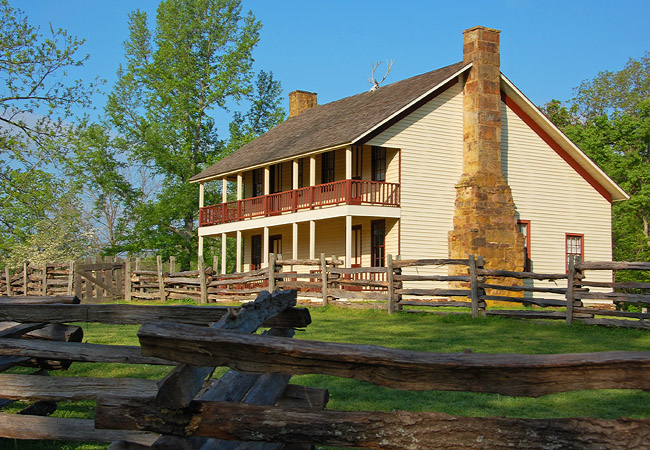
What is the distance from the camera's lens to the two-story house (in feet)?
79.4

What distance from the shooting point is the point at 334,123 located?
27.6 meters

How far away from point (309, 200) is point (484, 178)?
6286 mm

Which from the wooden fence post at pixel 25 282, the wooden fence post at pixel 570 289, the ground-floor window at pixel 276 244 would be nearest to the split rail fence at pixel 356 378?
the wooden fence post at pixel 570 289

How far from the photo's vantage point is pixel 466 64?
82.3 ft

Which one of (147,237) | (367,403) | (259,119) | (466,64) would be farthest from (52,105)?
(259,119)

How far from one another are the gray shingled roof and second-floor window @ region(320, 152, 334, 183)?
48.5 inches

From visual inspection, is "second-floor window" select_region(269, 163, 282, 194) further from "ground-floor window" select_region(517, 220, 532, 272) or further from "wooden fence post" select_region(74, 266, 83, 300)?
"ground-floor window" select_region(517, 220, 532, 272)

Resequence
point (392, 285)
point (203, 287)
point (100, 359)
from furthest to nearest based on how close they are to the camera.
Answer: point (203, 287) < point (392, 285) < point (100, 359)

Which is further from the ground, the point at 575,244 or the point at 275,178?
the point at 275,178

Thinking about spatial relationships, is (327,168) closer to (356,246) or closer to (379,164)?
(379,164)

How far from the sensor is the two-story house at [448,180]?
79.4 ft

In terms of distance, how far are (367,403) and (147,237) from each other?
127 ft

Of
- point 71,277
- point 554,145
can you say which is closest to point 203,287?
point 71,277

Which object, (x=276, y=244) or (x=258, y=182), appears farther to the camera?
(x=258, y=182)
